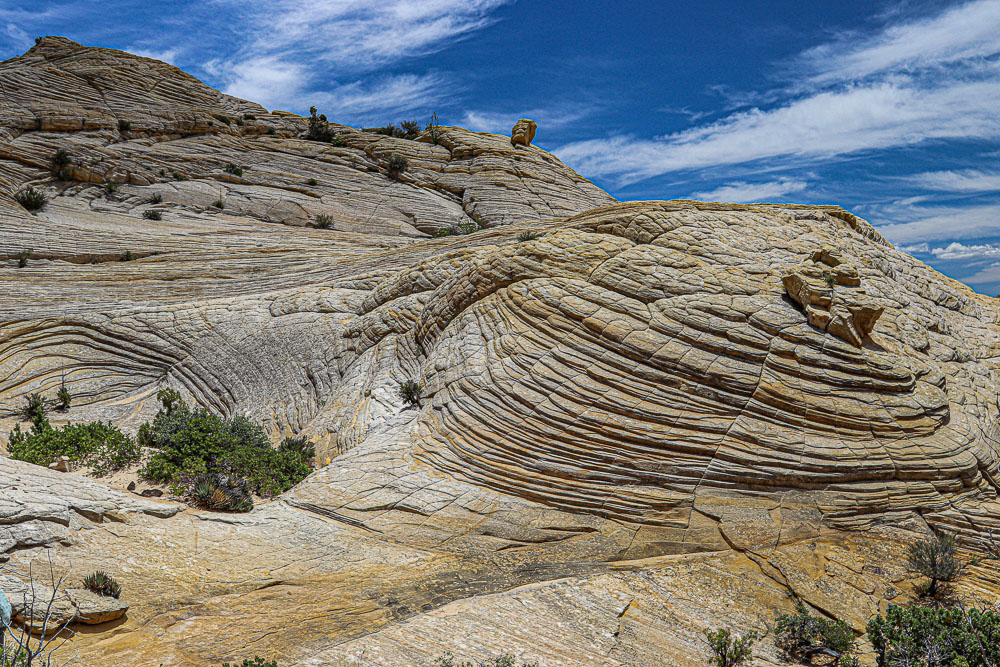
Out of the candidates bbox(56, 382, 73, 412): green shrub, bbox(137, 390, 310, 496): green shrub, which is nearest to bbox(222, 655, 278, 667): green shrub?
bbox(137, 390, 310, 496): green shrub

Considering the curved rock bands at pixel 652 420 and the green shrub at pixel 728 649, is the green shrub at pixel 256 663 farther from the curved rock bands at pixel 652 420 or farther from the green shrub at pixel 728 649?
the green shrub at pixel 728 649

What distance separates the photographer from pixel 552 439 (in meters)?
10.6

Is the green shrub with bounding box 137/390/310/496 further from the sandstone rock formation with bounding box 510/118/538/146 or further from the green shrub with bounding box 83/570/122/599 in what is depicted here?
the sandstone rock formation with bounding box 510/118/538/146

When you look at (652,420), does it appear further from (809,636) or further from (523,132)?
(523,132)

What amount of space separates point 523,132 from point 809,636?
4414cm

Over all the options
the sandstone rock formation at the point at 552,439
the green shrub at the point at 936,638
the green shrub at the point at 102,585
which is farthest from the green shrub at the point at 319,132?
the green shrub at the point at 936,638

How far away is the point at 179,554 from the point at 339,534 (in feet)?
7.51

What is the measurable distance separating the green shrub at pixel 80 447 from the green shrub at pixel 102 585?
5263mm

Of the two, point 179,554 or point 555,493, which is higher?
point 555,493

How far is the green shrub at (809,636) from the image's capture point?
723cm

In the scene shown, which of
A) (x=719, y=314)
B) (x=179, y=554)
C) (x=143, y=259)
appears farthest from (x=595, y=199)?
(x=179, y=554)

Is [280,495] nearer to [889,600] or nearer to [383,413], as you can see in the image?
[383,413]

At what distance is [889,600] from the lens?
8203 mm

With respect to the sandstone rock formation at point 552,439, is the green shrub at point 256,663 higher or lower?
lower
